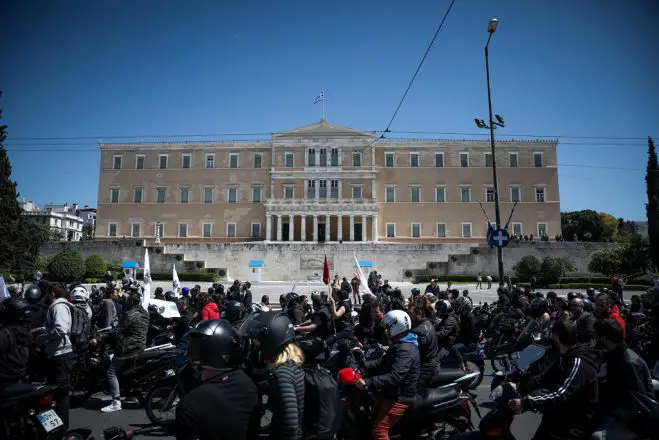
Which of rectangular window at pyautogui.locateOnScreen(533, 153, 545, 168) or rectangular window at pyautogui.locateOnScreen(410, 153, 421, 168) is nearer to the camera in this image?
rectangular window at pyautogui.locateOnScreen(533, 153, 545, 168)

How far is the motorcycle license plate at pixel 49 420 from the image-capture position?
3.72 m

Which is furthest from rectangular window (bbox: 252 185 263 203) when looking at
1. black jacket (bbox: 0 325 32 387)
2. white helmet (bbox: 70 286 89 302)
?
black jacket (bbox: 0 325 32 387)

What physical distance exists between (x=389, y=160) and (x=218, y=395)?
50.9 metres

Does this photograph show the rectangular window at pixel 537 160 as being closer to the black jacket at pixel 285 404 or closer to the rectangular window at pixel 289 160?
the rectangular window at pixel 289 160

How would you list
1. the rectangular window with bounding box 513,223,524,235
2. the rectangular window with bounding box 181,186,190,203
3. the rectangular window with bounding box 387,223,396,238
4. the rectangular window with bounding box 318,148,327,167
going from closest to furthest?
the rectangular window with bounding box 513,223,524,235 < the rectangular window with bounding box 387,223,396,238 < the rectangular window with bounding box 318,148,327,167 < the rectangular window with bounding box 181,186,190,203

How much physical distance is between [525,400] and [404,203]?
4917cm

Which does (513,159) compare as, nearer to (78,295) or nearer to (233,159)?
(233,159)

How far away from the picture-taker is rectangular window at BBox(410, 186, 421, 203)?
168 feet

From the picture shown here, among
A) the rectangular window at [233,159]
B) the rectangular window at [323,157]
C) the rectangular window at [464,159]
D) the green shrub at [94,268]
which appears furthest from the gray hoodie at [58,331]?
the rectangular window at [464,159]

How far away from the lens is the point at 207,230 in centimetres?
5156

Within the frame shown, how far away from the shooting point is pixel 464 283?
111ft

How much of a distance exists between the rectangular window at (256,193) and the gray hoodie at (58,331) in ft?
154

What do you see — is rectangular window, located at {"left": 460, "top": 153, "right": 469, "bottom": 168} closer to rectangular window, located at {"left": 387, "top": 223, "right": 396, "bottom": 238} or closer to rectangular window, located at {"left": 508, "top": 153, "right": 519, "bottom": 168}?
rectangular window, located at {"left": 508, "top": 153, "right": 519, "bottom": 168}

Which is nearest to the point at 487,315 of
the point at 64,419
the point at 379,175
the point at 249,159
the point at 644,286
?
the point at 64,419
